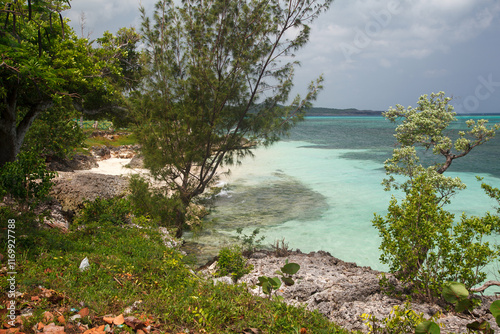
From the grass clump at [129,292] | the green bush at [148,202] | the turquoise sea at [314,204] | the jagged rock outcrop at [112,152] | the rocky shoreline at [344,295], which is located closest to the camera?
the grass clump at [129,292]

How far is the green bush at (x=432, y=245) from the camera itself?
5125 mm

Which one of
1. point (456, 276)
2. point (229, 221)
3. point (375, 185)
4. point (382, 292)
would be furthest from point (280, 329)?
point (375, 185)

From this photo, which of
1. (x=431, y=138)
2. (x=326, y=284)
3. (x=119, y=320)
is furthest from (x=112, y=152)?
(x=119, y=320)

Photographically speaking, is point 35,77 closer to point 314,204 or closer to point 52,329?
point 52,329

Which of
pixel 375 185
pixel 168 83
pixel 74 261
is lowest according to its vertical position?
pixel 375 185

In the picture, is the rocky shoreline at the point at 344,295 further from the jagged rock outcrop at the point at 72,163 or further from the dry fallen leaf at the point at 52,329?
the jagged rock outcrop at the point at 72,163

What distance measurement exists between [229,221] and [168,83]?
651 centimetres

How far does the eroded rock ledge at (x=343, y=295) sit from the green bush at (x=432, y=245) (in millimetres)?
436

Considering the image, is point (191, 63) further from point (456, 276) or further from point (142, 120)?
point (456, 276)

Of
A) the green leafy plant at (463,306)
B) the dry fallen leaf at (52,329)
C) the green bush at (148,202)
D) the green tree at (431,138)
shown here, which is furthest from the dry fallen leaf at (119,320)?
the green tree at (431,138)

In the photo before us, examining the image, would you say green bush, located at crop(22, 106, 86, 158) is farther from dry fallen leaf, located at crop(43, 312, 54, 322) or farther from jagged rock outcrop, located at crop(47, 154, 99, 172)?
dry fallen leaf, located at crop(43, 312, 54, 322)

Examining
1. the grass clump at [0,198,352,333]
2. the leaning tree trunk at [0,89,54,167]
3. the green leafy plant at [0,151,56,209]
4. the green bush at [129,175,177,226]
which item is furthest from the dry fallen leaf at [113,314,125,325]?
the green bush at [129,175,177,226]

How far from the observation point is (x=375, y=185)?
2494 cm

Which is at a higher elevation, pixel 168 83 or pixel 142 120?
pixel 168 83
